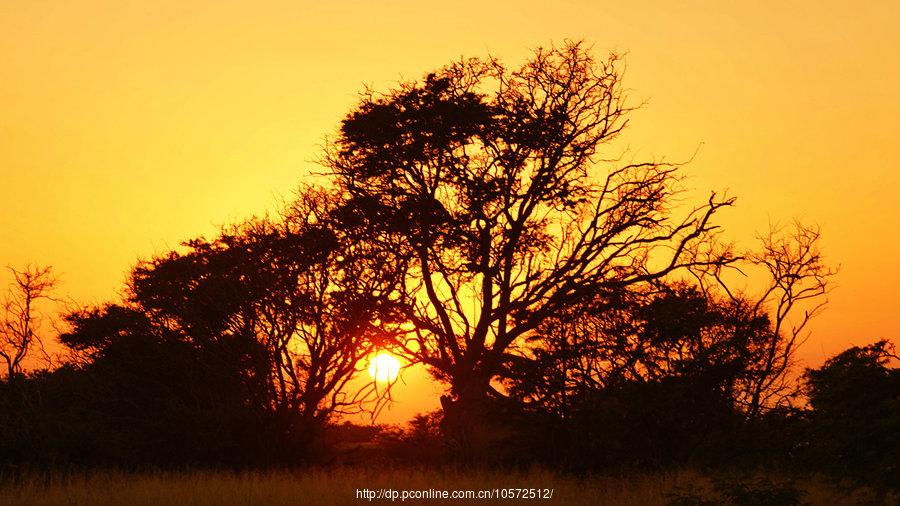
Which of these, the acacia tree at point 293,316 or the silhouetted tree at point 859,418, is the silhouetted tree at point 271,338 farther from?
the silhouetted tree at point 859,418

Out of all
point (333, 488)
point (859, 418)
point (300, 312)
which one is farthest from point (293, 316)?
point (859, 418)

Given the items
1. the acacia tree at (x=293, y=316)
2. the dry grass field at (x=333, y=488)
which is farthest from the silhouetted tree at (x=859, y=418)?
the acacia tree at (x=293, y=316)

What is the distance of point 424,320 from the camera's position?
1283 inches

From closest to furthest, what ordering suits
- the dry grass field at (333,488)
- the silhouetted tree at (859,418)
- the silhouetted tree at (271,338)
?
the silhouetted tree at (859,418)
the dry grass field at (333,488)
the silhouetted tree at (271,338)

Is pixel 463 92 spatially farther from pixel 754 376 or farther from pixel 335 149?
pixel 754 376

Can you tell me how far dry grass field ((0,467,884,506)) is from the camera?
2092cm

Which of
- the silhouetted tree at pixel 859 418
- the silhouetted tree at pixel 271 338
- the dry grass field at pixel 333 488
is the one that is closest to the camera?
the silhouetted tree at pixel 859 418

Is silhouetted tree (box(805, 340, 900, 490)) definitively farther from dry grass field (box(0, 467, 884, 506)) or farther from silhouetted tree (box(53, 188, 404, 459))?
silhouetted tree (box(53, 188, 404, 459))

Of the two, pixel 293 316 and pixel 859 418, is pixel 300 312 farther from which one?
pixel 859 418

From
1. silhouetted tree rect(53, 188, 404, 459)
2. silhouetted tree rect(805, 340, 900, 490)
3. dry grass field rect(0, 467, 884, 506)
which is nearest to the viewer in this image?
silhouetted tree rect(805, 340, 900, 490)

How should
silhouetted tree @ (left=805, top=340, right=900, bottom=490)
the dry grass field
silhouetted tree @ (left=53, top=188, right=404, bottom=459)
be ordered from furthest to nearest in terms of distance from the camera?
1. silhouetted tree @ (left=53, top=188, right=404, bottom=459)
2. the dry grass field
3. silhouetted tree @ (left=805, top=340, right=900, bottom=490)

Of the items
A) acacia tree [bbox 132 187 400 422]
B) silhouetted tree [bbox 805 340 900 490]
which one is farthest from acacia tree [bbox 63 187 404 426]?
silhouetted tree [bbox 805 340 900 490]

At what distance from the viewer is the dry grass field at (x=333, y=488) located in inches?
824

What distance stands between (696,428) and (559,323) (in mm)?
4854
